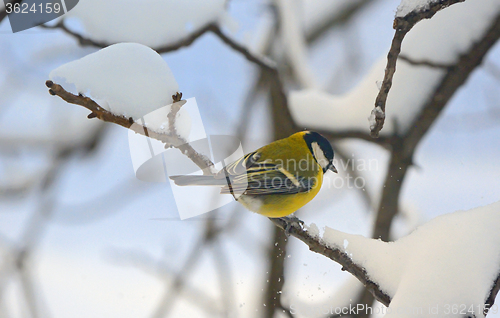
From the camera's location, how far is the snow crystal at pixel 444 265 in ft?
2.92

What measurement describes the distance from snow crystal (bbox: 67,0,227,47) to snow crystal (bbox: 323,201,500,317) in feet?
6.15

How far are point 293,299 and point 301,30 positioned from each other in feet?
7.07

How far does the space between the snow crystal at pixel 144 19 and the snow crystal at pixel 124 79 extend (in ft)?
3.41

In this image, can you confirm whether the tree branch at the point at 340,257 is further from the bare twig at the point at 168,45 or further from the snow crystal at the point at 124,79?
the bare twig at the point at 168,45

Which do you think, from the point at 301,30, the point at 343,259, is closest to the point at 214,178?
the point at 343,259

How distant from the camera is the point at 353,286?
2.38m

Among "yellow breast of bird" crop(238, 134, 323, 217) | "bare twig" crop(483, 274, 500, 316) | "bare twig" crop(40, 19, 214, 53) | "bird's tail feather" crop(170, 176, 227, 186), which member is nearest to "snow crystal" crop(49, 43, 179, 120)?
"bird's tail feather" crop(170, 176, 227, 186)

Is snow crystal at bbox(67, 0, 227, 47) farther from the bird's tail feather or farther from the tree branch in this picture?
the tree branch

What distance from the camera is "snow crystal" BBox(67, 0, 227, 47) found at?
7.30 feet

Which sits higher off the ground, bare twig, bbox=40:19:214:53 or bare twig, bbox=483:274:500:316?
bare twig, bbox=40:19:214:53

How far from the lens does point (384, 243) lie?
1.27m

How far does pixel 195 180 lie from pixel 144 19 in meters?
1.57

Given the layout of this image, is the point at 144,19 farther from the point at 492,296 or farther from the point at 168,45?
the point at 492,296

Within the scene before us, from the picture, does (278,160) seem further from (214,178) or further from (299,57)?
(299,57)
